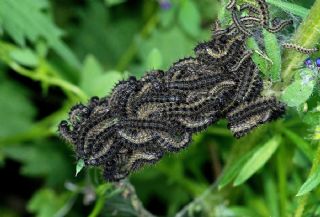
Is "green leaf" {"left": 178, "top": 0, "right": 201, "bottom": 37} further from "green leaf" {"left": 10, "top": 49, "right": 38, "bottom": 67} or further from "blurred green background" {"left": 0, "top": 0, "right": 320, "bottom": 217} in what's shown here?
"green leaf" {"left": 10, "top": 49, "right": 38, "bottom": 67}

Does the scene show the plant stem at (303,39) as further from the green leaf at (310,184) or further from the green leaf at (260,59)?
the green leaf at (310,184)

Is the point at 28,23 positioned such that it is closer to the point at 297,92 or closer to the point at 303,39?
the point at 303,39

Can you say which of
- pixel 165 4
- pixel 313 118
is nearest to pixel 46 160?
pixel 165 4

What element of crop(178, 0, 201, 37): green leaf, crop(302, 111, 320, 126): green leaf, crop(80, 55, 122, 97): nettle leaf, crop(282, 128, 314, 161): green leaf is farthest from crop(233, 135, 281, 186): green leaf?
crop(178, 0, 201, 37): green leaf

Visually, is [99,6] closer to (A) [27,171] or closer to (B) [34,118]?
(B) [34,118]

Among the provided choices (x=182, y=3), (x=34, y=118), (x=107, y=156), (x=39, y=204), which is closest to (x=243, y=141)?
(x=107, y=156)

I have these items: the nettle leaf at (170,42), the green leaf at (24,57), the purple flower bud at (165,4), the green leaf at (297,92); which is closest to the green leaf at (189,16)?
the purple flower bud at (165,4)
